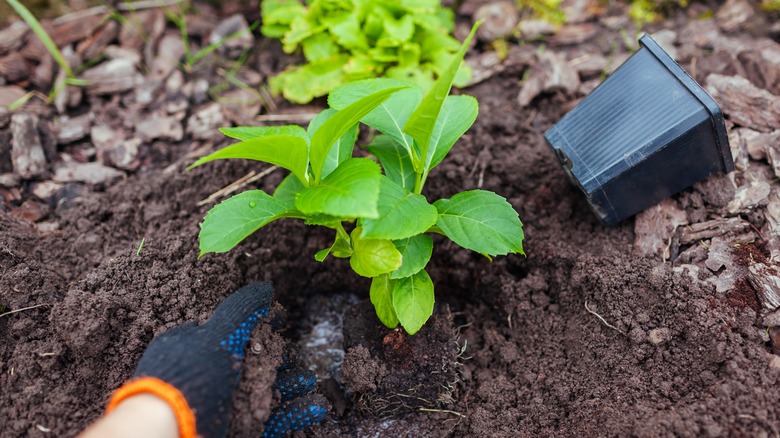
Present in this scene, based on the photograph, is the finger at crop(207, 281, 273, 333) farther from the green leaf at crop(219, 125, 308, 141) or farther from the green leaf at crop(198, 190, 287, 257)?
the green leaf at crop(219, 125, 308, 141)

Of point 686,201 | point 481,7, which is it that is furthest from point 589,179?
point 481,7

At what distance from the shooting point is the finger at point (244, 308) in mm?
1740

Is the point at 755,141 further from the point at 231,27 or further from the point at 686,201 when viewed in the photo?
the point at 231,27

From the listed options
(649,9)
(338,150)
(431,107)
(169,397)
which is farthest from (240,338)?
(649,9)

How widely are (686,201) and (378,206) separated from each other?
A: 130 cm

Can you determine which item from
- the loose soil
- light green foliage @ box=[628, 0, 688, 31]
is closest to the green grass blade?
the loose soil

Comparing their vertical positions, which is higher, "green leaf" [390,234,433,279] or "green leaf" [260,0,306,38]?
"green leaf" [260,0,306,38]

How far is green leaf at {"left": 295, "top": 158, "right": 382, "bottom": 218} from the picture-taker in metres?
1.43

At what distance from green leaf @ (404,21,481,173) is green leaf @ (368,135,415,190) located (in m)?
0.19

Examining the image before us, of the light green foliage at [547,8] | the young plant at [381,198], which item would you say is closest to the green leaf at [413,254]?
the young plant at [381,198]

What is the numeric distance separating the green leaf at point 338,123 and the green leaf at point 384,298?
0.44m

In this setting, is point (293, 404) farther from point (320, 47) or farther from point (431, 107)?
point (320, 47)

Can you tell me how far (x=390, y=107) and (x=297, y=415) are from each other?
1.08 meters

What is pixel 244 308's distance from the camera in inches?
70.9
